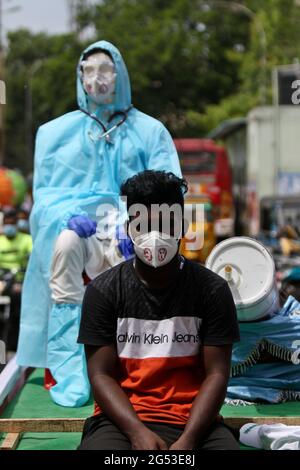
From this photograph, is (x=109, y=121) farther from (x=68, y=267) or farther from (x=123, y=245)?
(x=68, y=267)

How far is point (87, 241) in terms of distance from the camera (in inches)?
222

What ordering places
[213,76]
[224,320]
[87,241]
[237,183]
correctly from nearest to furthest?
[224,320], [87,241], [237,183], [213,76]

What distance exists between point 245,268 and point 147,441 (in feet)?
6.21

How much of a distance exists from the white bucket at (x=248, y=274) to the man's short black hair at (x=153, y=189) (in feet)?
4.42

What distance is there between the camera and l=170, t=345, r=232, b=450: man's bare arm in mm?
3602

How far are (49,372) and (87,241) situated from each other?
76 cm

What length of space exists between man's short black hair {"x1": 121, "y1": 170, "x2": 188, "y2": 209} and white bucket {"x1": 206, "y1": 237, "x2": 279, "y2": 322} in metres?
1.35

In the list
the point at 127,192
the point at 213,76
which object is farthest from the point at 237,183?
the point at 127,192

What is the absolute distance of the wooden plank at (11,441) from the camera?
4.32 m

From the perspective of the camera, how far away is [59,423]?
14.7 ft

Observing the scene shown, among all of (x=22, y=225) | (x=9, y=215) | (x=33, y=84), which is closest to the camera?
(x=9, y=215)

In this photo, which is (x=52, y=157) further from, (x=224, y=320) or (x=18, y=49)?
(x=18, y=49)

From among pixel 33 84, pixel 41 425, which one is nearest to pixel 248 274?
pixel 41 425

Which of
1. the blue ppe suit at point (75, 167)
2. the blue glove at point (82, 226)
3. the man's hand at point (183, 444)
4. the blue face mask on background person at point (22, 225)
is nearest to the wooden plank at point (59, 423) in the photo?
the man's hand at point (183, 444)
